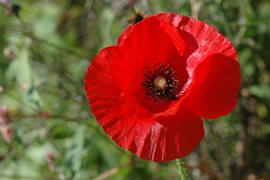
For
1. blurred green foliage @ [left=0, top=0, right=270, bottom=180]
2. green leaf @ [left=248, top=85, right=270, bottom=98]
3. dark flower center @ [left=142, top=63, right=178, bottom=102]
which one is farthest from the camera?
green leaf @ [left=248, top=85, right=270, bottom=98]

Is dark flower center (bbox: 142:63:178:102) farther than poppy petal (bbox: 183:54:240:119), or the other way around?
dark flower center (bbox: 142:63:178:102)

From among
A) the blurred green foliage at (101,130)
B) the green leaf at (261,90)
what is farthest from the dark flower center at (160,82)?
the green leaf at (261,90)

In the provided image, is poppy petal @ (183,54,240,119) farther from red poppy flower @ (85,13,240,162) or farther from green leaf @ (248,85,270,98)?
green leaf @ (248,85,270,98)

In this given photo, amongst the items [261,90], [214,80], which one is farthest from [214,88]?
[261,90]

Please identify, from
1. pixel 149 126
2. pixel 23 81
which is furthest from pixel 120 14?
pixel 149 126

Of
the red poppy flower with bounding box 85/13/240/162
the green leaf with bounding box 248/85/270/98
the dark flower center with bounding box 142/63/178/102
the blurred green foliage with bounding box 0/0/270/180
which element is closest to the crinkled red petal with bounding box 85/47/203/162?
the red poppy flower with bounding box 85/13/240/162

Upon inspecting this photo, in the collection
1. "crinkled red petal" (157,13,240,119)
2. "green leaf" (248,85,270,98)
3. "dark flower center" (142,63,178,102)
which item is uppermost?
"crinkled red petal" (157,13,240,119)
